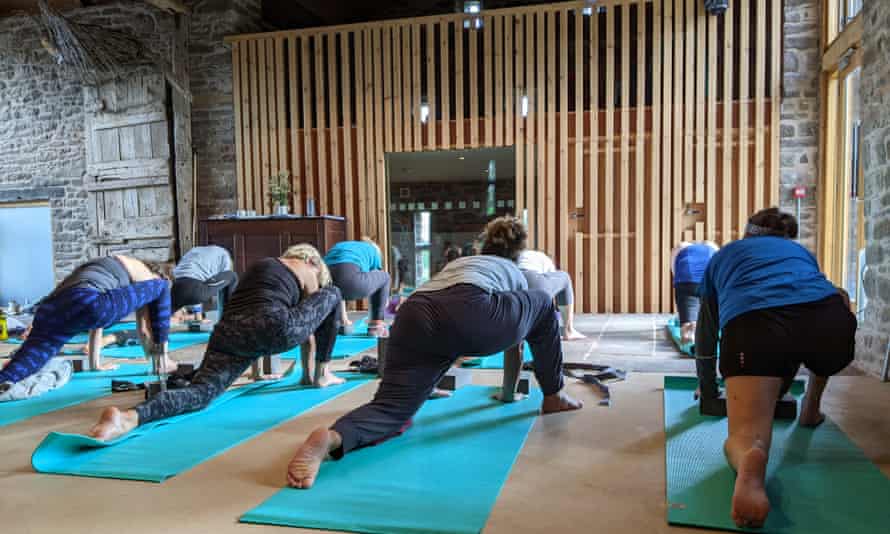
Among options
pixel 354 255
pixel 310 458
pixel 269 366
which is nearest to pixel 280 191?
pixel 354 255

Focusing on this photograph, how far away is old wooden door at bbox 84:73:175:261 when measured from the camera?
7.90m

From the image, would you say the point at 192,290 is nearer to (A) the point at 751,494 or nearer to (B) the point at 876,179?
(A) the point at 751,494

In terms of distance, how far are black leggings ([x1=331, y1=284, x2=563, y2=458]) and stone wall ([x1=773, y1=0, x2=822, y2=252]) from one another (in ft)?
17.4

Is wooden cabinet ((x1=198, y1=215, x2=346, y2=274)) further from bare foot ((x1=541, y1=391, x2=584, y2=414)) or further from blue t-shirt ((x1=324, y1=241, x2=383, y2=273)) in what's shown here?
bare foot ((x1=541, y1=391, x2=584, y2=414))

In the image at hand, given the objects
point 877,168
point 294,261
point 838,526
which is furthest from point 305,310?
point 877,168

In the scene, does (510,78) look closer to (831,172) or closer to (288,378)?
(831,172)

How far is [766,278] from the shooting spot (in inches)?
84.7

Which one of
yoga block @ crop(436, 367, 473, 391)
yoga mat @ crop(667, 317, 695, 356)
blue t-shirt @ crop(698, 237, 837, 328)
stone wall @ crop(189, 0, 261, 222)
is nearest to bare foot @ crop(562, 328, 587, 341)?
yoga mat @ crop(667, 317, 695, 356)

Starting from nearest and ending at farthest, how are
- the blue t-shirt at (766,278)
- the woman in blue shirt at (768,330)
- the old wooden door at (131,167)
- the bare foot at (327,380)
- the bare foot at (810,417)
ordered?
the woman in blue shirt at (768,330), the blue t-shirt at (766,278), the bare foot at (810,417), the bare foot at (327,380), the old wooden door at (131,167)

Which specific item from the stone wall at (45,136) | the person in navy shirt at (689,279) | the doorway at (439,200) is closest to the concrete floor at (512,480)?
the person in navy shirt at (689,279)

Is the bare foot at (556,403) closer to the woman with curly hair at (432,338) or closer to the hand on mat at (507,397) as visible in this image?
the hand on mat at (507,397)

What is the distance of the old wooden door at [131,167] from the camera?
790cm

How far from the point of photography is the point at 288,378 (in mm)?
3834

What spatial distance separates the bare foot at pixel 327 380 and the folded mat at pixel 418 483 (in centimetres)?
92
